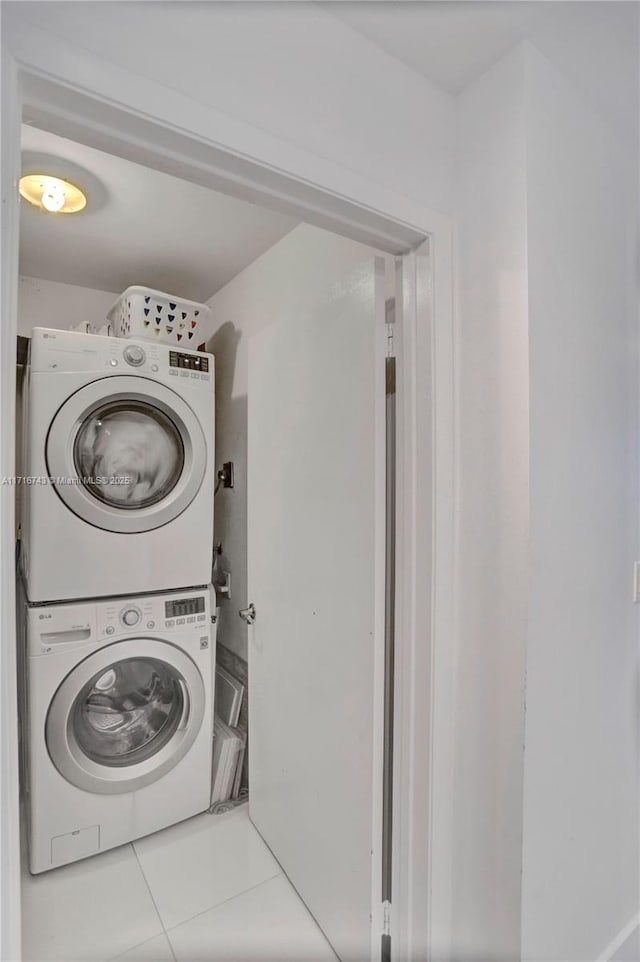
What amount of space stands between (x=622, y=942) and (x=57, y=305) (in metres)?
3.31

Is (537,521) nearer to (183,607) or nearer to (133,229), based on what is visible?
(183,607)

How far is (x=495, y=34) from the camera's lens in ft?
3.28

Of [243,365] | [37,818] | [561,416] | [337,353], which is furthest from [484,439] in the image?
[37,818]

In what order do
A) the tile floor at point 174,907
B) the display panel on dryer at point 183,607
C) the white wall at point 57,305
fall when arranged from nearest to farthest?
the tile floor at point 174,907 < the display panel on dryer at point 183,607 < the white wall at point 57,305

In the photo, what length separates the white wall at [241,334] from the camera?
5.77ft

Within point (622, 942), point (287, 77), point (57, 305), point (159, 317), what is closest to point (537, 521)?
point (287, 77)

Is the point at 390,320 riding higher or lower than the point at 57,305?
lower

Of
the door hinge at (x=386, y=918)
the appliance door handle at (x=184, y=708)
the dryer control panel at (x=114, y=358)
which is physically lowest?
the door hinge at (x=386, y=918)

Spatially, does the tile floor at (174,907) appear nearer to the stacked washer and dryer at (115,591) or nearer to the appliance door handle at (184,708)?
the stacked washer and dryer at (115,591)

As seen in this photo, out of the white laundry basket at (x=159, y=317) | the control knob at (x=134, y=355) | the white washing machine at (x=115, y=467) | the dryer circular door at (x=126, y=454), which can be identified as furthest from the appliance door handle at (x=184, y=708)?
the white laundry basket at (x=159, y=317)

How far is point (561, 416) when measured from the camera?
1064mm

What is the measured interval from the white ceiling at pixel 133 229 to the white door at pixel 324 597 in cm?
54

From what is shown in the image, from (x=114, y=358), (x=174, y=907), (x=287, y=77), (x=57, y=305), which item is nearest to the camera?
(x=287, y=77)

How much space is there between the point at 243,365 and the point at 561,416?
1.53 m
